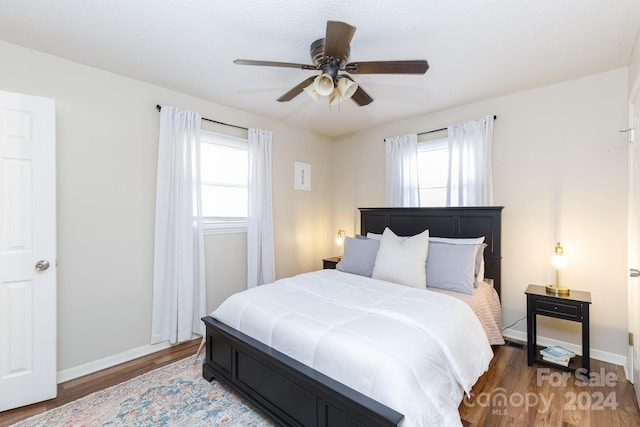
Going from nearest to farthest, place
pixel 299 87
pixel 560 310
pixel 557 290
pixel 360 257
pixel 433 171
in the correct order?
pixel 299 87
pixel 560 310
pixel 557 290
pixel 360 257
pixel 433 171

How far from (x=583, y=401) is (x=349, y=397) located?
1.89m

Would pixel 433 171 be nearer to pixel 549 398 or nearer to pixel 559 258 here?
pixel 559 258

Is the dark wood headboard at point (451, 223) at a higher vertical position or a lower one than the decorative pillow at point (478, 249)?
higher

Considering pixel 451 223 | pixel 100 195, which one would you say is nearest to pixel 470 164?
pixel 451 223

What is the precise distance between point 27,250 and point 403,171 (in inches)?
144

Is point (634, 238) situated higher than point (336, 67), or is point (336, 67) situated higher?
point (336, 67)

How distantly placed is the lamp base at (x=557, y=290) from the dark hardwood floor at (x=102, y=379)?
10.9 feet

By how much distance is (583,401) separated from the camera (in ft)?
6.84

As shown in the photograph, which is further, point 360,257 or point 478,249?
point 360,257

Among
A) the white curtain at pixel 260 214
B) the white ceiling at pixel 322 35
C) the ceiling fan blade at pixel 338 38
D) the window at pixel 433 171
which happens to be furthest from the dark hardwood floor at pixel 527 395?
the white ceiling at pixel 322 35

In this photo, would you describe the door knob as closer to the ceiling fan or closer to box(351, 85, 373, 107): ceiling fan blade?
the ceiling fan

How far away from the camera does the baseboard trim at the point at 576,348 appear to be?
2529mm

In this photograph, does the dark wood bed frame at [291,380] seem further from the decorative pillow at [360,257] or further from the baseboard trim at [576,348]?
the decorative pillow at [360,257]

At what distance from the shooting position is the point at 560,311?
2471mm
